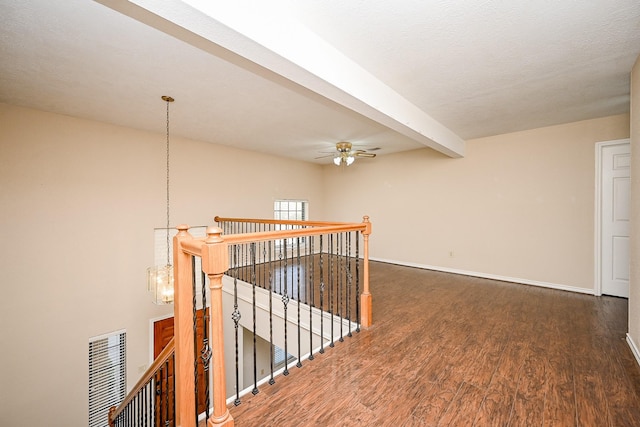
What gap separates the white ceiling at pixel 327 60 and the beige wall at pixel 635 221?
1.00 ft

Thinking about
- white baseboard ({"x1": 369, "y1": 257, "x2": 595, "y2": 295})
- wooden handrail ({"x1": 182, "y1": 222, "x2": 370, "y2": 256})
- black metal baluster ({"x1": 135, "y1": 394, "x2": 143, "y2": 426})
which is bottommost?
black metal baluster ({"x1": 135, "y1": 394, "x2": 143, "y2": 426})

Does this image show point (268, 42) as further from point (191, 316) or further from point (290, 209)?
point (290, 209)

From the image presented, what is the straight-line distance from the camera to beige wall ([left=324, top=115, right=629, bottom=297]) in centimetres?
374

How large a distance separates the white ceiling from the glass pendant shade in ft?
6.49

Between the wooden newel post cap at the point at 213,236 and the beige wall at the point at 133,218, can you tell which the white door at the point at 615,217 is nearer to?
the beige wall at the point at 133,218

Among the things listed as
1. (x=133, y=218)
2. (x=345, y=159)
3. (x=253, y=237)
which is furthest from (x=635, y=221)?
(x=133, y=218)

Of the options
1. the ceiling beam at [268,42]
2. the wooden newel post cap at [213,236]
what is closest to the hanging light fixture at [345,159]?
the ceiling beam at [268,42]

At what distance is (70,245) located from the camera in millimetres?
3580

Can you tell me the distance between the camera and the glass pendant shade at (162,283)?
297 centimetres

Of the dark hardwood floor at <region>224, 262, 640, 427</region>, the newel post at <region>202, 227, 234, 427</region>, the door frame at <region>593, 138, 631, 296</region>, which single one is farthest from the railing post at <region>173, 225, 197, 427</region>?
the door frame at <region>593, 138, 631, 296</region>

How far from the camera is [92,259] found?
147 inches

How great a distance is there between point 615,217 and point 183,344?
5093 mm

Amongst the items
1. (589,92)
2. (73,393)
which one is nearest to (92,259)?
(73,393)

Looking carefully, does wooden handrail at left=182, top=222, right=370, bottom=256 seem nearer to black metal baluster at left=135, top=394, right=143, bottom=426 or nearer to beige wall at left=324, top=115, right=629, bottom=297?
black metal baluster at left=135, top=394, right=143, bottom=426
